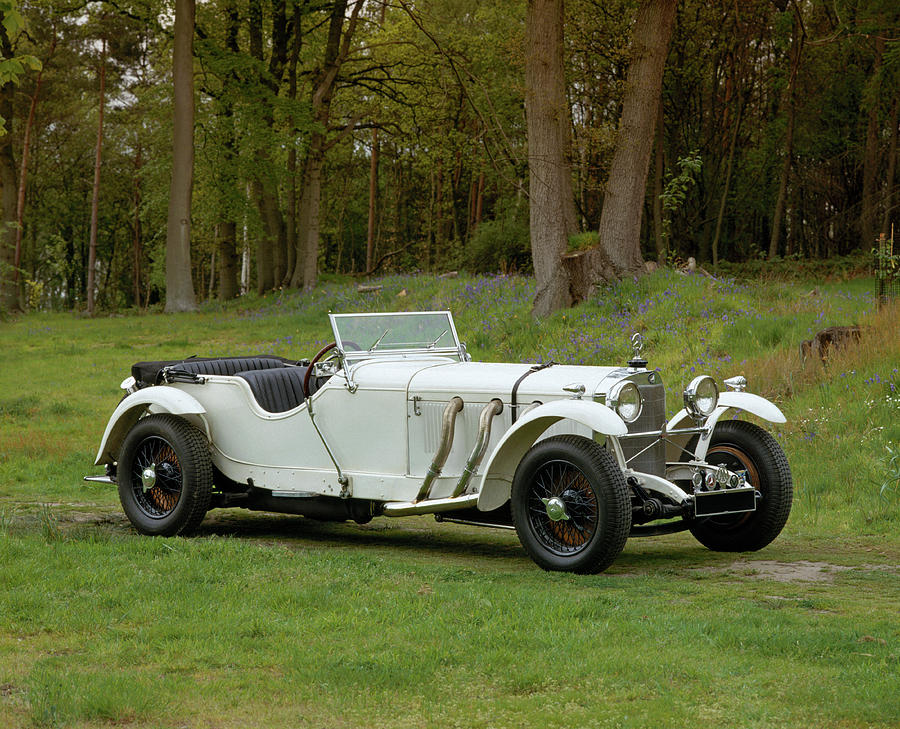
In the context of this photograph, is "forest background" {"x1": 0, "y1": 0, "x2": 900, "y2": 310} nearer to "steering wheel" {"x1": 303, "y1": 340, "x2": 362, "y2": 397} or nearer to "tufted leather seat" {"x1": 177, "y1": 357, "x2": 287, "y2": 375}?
"tufted leather seat" {"x1": 177, "y1": 357, "x2": 287, "y2": 375}

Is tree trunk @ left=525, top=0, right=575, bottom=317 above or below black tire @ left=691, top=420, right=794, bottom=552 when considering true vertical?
above

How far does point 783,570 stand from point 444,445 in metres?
2.33

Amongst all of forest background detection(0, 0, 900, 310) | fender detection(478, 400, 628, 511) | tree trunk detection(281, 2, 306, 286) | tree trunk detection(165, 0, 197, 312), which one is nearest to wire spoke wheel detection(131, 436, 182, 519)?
fender detection(478, 400, 628, 511)

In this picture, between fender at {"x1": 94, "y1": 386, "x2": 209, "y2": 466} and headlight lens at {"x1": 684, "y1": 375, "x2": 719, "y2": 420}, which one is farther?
fender at {"x1": 94, "y1": 386, "x2": 209, "y2": 466}

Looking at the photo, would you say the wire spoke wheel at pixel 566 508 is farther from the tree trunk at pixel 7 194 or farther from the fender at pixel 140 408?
the tree trunk at pixel 7 194

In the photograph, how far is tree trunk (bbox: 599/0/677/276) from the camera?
51.5ft

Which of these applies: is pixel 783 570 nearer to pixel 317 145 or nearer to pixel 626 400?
pixel 626 400

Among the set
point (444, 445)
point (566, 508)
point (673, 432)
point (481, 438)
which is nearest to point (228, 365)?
point (444, 445)

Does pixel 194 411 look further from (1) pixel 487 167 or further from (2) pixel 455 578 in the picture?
(1) pixel 487 167

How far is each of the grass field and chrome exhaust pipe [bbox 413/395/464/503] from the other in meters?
0.52

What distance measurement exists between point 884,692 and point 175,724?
2.61m

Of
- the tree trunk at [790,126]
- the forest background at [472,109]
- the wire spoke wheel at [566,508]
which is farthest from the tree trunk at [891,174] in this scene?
the wire spoke wheel at [566,508]

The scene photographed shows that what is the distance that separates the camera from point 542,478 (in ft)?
20.7

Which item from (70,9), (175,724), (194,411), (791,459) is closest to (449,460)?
(194,411)
